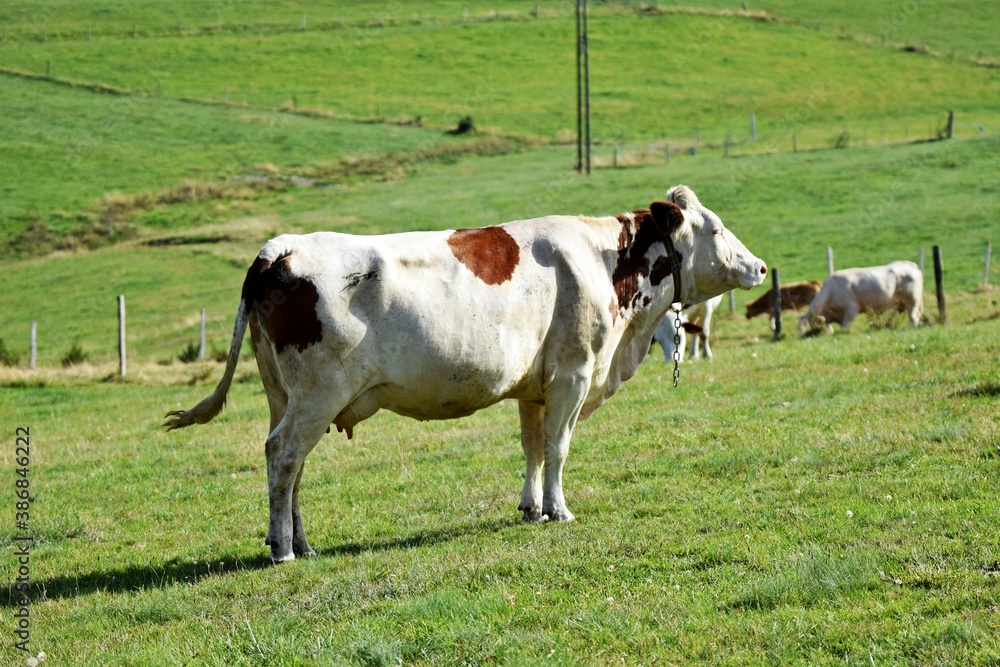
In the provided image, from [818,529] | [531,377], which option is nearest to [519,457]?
[531,377]

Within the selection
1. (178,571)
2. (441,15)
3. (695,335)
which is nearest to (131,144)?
(441,15)

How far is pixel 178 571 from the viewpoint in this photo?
28.8ft

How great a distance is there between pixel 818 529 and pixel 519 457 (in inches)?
181

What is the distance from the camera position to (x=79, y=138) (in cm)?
6412

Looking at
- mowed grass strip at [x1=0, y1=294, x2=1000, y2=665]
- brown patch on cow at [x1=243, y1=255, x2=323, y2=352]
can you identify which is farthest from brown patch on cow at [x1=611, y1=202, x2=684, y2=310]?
brown patch on cow at [x1=243, y1=255, x2=323, y2=352]

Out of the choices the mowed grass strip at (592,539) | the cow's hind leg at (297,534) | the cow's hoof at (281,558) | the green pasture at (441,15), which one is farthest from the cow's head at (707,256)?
the green pasture at (441,15)

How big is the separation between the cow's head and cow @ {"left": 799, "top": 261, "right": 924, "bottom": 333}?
14.4 metres

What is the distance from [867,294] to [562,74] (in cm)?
6055

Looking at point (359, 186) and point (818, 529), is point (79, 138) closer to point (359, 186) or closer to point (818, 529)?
point (359, 186)

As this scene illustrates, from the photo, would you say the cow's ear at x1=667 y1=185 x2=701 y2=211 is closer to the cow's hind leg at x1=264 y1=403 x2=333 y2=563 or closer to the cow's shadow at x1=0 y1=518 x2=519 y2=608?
the cow's shadow at x1=0 y1=518 x2=519 y2=608

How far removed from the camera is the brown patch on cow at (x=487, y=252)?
9094mm

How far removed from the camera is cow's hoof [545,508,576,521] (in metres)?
9.27

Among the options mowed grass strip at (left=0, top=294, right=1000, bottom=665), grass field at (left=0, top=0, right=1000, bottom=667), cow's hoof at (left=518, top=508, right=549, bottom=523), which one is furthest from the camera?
cow's hoof at (left=518, top=508, right=549, bottom=523)

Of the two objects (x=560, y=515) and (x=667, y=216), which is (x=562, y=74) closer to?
(x=667, y=216)
